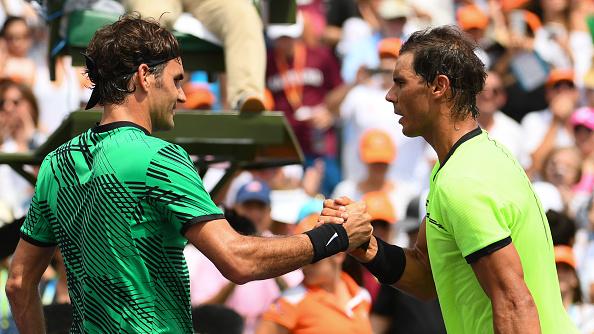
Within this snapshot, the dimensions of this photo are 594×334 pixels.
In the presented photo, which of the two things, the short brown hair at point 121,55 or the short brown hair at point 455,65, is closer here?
the short brown hair at point 121,55

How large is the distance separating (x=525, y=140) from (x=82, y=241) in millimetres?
6333

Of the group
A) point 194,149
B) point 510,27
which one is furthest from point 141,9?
point 510,27

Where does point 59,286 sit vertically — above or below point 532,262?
below

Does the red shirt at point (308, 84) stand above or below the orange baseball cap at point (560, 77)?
below

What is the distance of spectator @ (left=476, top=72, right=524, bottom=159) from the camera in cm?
973

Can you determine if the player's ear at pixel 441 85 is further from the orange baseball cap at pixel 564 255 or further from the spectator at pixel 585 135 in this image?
the spectator at pixel 585 135

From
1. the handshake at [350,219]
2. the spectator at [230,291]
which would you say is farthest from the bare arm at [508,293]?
the spectator at [230,291]

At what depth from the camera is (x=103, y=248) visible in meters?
4.28

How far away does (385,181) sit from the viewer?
964 cm

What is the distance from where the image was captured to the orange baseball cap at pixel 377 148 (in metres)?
9.58

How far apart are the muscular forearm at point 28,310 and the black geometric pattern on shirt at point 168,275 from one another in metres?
0.66

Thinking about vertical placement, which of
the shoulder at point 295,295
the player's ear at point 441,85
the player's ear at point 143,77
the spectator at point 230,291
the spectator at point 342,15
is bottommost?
the spectator at point 230,291

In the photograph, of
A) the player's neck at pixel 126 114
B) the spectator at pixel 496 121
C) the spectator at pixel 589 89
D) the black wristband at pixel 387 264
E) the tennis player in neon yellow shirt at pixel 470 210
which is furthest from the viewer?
the spectator at pixel 589 89

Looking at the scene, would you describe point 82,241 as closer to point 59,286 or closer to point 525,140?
point 59,286
